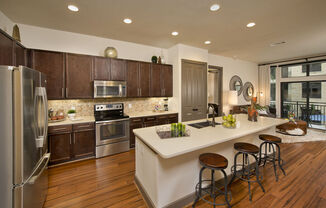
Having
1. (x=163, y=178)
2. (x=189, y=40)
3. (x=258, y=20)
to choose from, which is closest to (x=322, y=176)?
(x=163, y=178)

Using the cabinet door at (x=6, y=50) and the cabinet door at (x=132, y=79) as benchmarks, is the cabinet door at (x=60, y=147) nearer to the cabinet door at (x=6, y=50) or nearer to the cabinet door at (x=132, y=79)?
the cabinet door at (x=6, y=50)

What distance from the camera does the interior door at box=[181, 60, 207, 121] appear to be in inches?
157

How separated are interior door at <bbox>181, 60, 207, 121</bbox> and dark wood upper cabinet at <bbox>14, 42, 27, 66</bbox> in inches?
136

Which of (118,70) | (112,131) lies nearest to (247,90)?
(118,70)

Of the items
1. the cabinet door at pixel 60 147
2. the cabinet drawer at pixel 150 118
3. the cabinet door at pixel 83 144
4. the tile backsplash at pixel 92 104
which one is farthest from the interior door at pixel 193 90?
the cabinet door at pixel 60 147

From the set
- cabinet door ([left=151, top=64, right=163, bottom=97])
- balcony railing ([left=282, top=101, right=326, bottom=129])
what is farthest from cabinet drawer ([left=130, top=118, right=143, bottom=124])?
balcony railing ([left=282, top=101, right=326, bottom=129])

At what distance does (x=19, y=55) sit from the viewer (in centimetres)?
221

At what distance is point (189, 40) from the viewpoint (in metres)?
3.60

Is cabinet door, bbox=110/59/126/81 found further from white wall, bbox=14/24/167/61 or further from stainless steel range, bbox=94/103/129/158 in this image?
stainless steel range, bbox=94/103/129/158

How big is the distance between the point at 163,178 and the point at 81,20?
10.5ft

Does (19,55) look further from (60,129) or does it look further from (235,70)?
(235,70)

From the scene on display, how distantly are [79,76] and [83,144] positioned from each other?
1501 millimetres

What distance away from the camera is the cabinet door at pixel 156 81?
12.7 ft

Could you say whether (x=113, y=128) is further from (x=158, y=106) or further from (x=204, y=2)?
(x=204, y=2)
